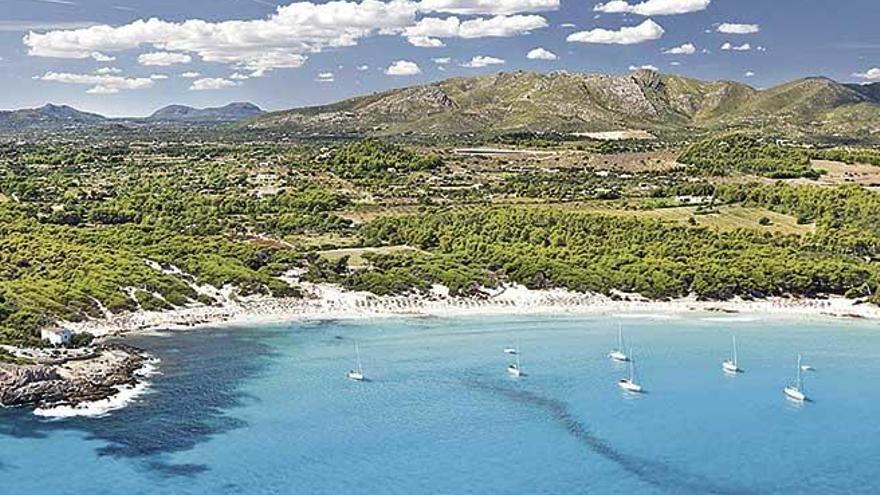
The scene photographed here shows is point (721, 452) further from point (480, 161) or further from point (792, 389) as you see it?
point (480, 161)

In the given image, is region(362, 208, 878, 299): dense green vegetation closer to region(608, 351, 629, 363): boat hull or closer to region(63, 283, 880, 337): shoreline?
region(63, 283, 880, 337): shoreline

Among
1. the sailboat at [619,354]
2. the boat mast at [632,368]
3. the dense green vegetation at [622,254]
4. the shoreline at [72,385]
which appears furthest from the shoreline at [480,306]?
the shoreline at [72,385]

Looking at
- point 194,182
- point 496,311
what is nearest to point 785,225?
point 496,311

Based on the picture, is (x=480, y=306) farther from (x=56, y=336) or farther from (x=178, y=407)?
(x=56, y=336)

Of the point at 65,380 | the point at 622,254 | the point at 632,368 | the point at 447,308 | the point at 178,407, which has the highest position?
the point at 622,254

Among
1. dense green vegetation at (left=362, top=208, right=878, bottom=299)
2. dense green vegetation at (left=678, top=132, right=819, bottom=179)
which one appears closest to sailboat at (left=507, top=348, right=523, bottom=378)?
dense green vegetation at (left=362, top=208, right=878, bottom=299)

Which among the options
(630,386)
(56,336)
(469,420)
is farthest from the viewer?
(56,336)

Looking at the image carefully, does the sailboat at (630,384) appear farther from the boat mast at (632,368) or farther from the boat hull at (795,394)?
the boat hull at (795,394)

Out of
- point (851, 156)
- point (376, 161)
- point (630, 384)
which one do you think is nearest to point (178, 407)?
point (630, 384)
